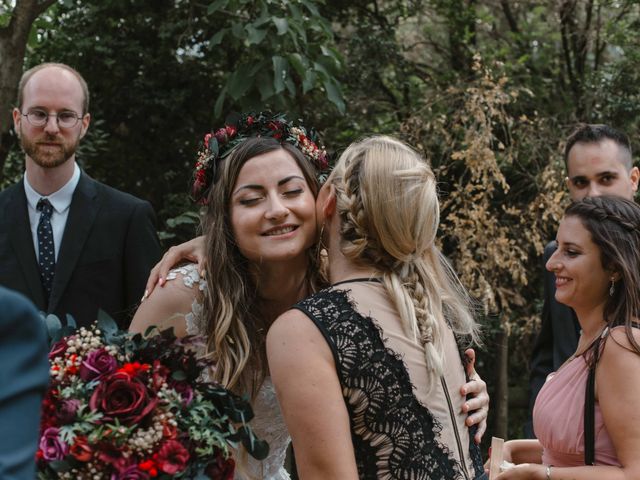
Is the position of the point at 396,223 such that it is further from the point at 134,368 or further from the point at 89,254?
the point at 89,254

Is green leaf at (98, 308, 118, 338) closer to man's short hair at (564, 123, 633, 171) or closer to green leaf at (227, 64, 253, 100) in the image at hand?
man's short hair at (564, 123, 633, 171)

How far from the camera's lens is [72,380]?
6.82ft

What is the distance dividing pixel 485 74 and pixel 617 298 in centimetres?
443

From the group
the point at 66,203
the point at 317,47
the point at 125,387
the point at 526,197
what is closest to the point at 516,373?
the point at 526,197

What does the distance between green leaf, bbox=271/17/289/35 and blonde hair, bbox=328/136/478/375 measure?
275 cm

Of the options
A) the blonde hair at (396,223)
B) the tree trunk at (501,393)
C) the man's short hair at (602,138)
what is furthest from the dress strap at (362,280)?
the tree trunk at (501,393)

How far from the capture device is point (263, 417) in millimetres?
3537

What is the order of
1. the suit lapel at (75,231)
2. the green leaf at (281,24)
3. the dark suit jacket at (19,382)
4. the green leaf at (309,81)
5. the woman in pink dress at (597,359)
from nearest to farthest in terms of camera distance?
1. the dark suit jacket at (19,382)
2. the woman in pink dress at (597,359)
3. the suit lapel at (75,231)
4. the green leaf at (281,24)
5. the green leaf at (309,81)

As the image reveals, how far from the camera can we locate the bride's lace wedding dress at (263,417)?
335 cm

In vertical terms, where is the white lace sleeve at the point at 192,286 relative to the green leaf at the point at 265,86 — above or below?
below

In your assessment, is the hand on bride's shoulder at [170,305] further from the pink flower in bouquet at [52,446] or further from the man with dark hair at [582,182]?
the man with dark hair at [582,182]

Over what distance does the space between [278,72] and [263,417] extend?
8.26ft

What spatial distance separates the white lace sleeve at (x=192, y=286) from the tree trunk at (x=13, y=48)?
2461 mm

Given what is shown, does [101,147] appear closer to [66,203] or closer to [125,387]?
[66,203]
